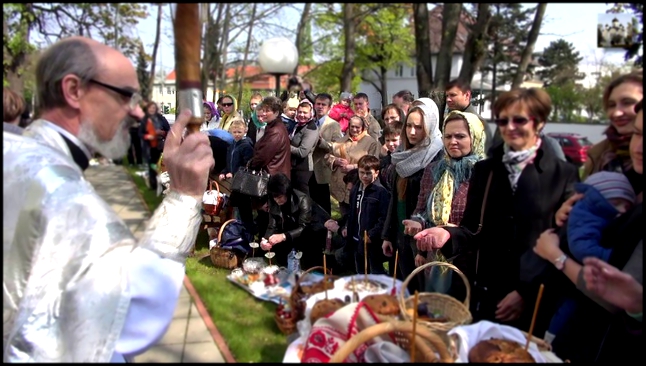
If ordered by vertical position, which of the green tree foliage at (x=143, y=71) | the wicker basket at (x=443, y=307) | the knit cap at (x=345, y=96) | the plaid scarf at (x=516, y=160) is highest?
the knit cap at (x=345, y=96)

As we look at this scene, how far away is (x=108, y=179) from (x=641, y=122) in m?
1.65

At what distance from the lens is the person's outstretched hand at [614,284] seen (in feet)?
4.94

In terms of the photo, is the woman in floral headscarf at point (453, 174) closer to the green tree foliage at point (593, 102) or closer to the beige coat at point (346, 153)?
the green tree foliage at point (593, 102)

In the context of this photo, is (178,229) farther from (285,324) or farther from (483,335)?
(483,335)

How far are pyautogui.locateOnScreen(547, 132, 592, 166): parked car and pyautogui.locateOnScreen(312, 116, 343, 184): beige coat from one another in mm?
3855

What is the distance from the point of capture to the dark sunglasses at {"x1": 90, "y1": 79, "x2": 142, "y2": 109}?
1472 mm

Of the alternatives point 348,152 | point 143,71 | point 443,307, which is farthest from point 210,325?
point 348,152

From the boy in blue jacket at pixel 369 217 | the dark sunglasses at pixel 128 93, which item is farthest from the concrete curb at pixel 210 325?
the boy in blue jacket at pixel 369 217

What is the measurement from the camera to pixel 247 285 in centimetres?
204

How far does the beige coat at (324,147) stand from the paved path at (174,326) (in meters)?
3.66

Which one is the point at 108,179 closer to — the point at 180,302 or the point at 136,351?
the point at 180,302

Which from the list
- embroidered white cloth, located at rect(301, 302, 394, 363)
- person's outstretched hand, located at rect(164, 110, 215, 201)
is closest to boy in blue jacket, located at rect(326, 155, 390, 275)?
embroidered white cloth, located at rect(301, 302, 394, 363)

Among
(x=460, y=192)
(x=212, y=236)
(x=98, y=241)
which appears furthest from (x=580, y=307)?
(x=212, y=236)

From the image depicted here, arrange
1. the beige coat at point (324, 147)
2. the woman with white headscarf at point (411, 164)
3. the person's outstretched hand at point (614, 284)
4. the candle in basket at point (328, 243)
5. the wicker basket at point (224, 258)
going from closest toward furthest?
the person's outstretched hand at point (614, 284), the wicker basket at point (224, 258), the woman with white headscarf at point (411, 164), the candle in basket at point (328, 243), the beige coat at point (324, 147)
